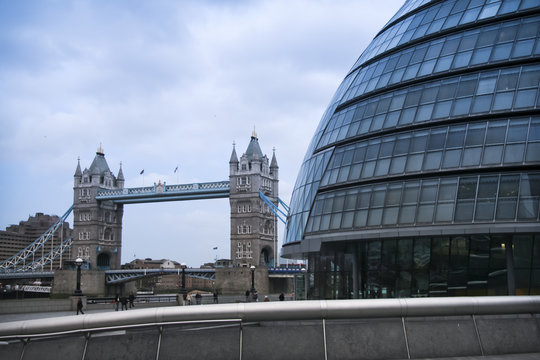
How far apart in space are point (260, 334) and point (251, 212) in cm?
13077

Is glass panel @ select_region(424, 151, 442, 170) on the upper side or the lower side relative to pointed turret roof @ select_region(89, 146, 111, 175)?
lower

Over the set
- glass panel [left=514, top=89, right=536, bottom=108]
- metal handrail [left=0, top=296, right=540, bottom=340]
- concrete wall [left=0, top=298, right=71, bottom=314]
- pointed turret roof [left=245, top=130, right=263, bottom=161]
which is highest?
pointed turret roof [left=245, top=130, right=263, bottom=161]

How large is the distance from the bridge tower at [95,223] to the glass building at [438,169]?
140587mm

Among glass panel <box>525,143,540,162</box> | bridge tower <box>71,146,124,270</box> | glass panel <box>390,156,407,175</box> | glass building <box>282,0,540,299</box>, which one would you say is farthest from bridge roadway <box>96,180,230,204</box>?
glass panel <box>525,143,540,162</box>

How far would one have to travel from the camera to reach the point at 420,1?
115 ft

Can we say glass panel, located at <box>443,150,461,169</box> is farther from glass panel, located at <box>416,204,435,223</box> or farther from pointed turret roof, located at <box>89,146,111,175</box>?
pointed turret roof, located at <box>89,146,111,175</box>

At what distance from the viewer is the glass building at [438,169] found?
79.7 feet

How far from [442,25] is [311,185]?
11.2 meters

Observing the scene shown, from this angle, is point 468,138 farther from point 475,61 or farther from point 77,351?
point 77,351

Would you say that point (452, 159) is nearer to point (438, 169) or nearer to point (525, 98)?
point (438, 169)

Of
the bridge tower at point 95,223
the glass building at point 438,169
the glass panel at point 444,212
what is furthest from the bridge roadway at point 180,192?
the glass panel at point 444,212

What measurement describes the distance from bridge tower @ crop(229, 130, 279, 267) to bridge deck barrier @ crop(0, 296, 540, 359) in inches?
5004

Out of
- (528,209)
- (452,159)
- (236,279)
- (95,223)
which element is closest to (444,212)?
(452,159)

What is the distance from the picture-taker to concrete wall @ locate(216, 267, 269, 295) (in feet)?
385
